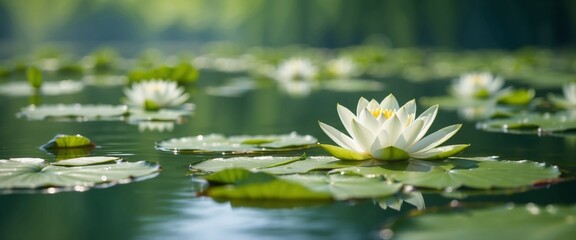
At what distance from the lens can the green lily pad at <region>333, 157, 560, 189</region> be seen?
5.67ft

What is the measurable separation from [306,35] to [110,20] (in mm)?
10616

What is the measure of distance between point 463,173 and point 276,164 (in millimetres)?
475

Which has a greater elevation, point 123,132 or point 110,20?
point 110,20

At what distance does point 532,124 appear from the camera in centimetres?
303

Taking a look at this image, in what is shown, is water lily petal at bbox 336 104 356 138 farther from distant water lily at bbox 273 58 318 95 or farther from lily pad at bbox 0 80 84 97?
distant water lily at bbox 273 58 318 95

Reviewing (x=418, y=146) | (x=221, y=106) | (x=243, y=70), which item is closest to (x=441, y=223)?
(x=418, y=146)

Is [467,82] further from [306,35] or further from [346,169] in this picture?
[306,35]

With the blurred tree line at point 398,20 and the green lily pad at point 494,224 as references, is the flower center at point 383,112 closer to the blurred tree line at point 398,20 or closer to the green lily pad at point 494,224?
the green lily pad at point 494,224

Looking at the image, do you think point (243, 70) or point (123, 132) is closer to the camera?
point (123, 132)

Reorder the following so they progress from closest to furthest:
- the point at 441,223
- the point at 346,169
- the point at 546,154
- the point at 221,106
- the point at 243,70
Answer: the point at 441,223, the point at 346,169, the point at 546,154, the point at 221,106, the point at 243,70

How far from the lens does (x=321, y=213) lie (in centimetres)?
151

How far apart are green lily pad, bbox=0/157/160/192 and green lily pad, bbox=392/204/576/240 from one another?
82 centimetres

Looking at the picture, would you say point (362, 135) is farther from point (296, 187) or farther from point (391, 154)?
point (296, 187)

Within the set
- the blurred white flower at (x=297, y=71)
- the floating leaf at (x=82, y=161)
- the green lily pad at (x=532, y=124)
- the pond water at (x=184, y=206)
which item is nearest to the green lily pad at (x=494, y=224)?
the pond water at (x=184, y=206)
